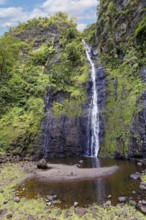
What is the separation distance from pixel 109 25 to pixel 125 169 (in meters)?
18.6

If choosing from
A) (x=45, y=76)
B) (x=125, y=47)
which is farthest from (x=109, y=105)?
(x=45, y=76)

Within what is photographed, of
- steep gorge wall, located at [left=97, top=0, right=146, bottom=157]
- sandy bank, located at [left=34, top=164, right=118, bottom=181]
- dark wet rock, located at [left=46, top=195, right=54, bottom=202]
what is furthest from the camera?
steep gorge wall, located at [left=97, top=0, right=146, bottom=157]

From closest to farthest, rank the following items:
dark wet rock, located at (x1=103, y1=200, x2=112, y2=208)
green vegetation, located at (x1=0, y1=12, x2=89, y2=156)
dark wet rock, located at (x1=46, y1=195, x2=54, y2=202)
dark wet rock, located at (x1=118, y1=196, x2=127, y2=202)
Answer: dark wet rock, located at (x1=103, y1=200, x2=112, y2=208), dark wet rock, located at (x1=118, y1=196, x2=127, y2=202), dark wet rock, located at (x1=46, y1=195, x2=54, y2=202), green vegetation, located at (x1=0, y1=12, x2=89, y2=156)

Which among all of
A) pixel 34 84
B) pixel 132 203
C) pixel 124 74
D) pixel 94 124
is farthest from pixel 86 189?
pixel 34 84

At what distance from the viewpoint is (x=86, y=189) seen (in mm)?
12000

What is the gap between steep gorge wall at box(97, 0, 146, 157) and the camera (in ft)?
60.5

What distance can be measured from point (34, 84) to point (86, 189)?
16404mm

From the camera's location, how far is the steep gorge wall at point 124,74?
18453mm

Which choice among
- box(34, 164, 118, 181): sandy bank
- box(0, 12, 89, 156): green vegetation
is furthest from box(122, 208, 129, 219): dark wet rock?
box(0, 12, 89, 156): green vegetation

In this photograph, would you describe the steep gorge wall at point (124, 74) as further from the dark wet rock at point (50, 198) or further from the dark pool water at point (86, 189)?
the dark wet rock at point (50, 198)

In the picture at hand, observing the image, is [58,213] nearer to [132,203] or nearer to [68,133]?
[132,203]

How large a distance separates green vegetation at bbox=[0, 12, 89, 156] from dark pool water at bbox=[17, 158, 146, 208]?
7944mm

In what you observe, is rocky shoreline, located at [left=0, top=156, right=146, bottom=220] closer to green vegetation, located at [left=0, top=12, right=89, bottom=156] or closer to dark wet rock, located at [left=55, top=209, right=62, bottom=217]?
dark wet rock, located at [left=55, top=209, right=62, bottom=217]

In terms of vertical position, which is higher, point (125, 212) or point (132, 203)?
point (132, 203)
